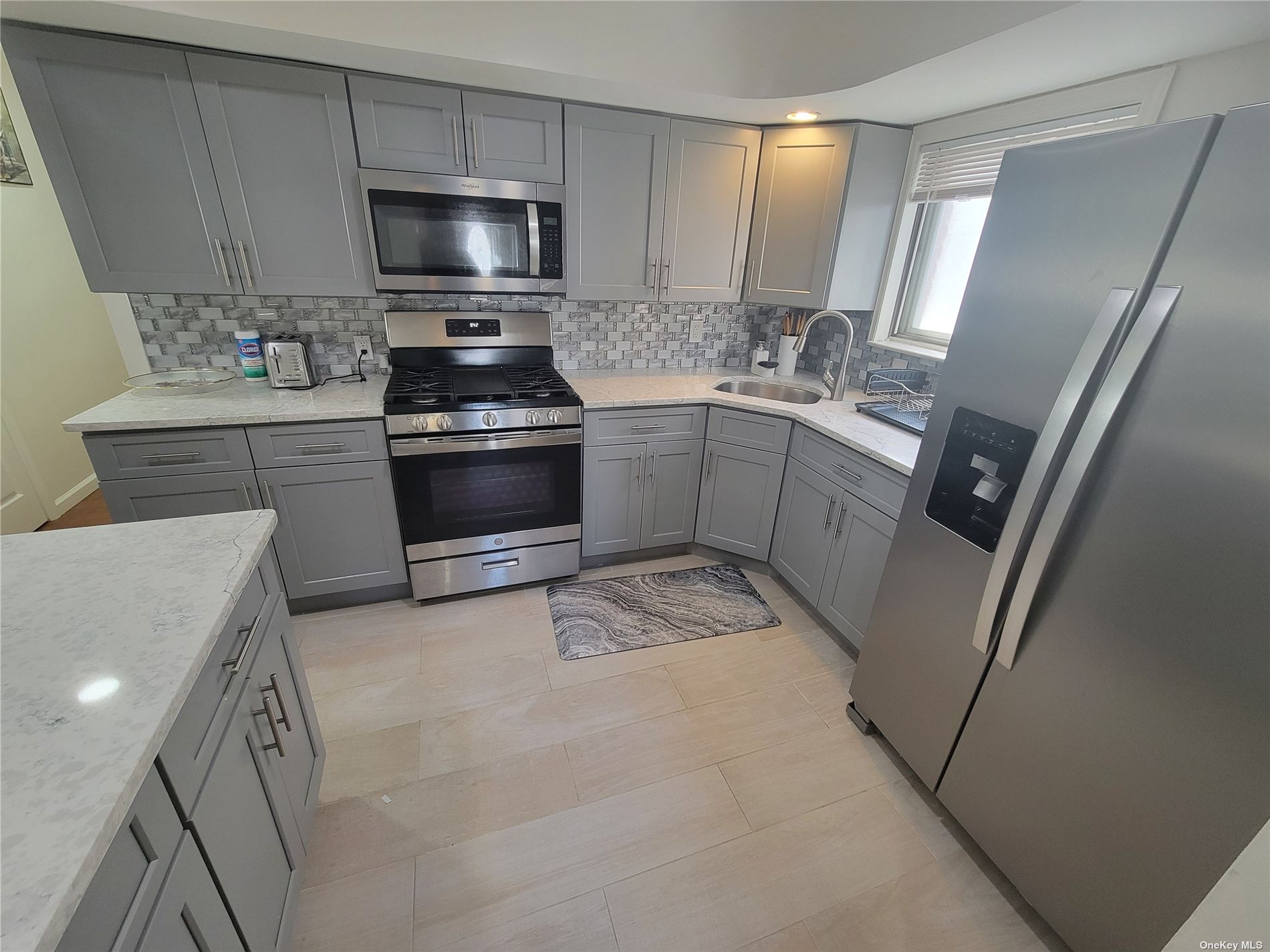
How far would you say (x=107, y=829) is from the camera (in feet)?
1.85

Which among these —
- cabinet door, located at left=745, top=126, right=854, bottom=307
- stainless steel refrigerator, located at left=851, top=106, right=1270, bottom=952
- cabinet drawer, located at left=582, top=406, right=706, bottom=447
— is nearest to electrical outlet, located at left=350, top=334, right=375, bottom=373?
cabinet drawer, located at left=582, top=406, right=706, bottom=447

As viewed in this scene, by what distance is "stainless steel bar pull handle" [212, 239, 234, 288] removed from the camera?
6.50ft

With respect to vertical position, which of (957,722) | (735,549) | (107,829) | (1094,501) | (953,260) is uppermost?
(953,260)

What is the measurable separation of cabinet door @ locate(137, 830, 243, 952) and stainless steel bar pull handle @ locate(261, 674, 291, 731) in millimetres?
363

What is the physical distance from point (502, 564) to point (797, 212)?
2.21 meters

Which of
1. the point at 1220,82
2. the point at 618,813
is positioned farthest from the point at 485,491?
the point at 1220,82

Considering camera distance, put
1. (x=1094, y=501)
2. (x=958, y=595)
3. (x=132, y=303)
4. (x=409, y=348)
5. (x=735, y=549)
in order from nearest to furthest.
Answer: (x=1094, y=501), (x=958, y=595), (x=132, y=303), (x=409, y=348), (x=735, y=549)

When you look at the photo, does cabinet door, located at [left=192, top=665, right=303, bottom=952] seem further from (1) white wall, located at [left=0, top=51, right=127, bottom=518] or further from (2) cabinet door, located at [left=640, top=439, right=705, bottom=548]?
(1) white wall, located at [left=0, top=51, right=127, bottom=518]

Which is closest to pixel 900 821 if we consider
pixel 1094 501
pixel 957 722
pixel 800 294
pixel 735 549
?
pixel 957 722

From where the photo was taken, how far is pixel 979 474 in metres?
1.30

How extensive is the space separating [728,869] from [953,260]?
254cm

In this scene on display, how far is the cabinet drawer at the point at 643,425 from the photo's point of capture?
2363 mm

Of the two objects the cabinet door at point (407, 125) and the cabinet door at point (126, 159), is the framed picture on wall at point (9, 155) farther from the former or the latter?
the cabinet door at point (407, 125)

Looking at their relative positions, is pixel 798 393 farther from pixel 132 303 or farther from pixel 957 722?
pixel 132 303
